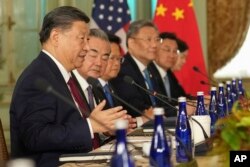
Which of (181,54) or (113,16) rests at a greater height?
(113,16)

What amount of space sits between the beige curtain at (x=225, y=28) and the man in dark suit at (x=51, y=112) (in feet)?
13.7

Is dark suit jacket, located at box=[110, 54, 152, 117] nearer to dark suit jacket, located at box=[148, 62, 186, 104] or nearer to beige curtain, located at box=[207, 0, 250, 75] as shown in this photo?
dark suit jacket, located at box=[148, 62, 186, 104]

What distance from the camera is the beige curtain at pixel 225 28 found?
686cm

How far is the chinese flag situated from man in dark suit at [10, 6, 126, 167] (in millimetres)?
4029

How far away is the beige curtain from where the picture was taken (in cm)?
686

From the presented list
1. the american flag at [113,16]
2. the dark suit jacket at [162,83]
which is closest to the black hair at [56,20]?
the dark suit jacket at [162,83]

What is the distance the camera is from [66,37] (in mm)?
2986

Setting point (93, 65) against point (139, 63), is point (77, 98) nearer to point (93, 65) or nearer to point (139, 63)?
point (93, 65)

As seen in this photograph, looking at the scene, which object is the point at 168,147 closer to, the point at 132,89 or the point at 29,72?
the point at 29,72

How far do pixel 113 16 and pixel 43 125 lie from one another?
13.9 ft

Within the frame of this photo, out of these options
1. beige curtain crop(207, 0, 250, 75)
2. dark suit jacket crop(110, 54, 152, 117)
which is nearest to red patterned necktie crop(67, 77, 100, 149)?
dark suit jacket crop(110, 54, 152, 117)

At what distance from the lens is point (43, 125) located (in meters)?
2.59

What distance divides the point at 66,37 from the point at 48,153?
67 centimetres

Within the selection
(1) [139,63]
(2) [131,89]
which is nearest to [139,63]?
(1) [139,63]
